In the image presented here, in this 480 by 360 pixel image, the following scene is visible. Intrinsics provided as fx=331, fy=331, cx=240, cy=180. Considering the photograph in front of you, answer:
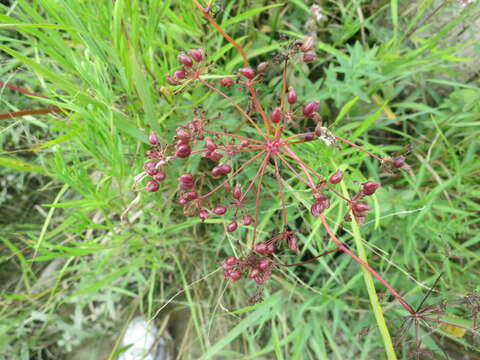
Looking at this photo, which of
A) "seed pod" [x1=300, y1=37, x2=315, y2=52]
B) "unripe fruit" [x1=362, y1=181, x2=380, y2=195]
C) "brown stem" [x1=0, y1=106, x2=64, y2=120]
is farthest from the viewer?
"brown stem" [x1=0, y1=106, x2=64, y2=120]

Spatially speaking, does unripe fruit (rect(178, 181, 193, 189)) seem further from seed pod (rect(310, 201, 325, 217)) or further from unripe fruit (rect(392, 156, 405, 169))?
unripe fruit (rect(392, 156, 405, 169))

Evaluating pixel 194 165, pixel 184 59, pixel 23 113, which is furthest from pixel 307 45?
pixel 23 113

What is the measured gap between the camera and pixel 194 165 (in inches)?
53.2

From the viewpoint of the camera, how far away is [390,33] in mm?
1713

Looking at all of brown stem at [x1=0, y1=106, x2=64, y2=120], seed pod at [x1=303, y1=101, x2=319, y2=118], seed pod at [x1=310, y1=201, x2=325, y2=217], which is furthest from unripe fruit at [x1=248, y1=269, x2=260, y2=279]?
brown stem at [x1=0, y1=106, x2=64, y2=120]

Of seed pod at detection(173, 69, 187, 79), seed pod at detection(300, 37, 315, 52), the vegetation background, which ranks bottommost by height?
the vegetation background

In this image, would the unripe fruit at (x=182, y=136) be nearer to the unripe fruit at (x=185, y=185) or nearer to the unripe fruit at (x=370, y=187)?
the unripe fruit at (x=185, y=185)

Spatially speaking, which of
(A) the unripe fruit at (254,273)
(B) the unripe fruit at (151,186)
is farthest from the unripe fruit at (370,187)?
(B) the unripe fruit at (151,186)

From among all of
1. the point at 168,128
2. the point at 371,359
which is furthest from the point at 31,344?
the point at 371,359

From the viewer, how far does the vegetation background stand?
1.25m

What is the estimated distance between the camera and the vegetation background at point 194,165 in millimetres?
1255

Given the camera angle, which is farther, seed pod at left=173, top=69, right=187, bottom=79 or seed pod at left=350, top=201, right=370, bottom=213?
seed pod at left=173, top=69, right=187, bottom=79

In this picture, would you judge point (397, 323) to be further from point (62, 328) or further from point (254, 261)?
point (62, 328)

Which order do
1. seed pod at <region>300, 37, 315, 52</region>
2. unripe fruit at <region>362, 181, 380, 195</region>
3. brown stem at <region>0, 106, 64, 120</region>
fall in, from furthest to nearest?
brown stem at <region>0, 106, 64, 120</region>, seed pod at <region>300, 37, 315, 52</region>, unripe fruit at <region>362, 181, 380, 195</region>
